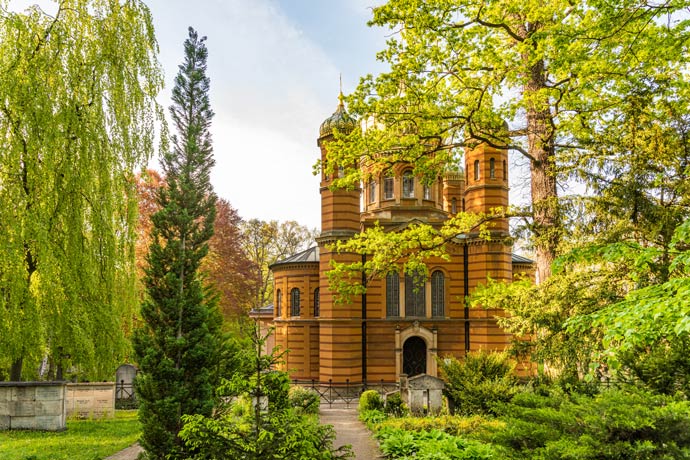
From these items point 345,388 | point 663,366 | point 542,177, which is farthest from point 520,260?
point 663,366

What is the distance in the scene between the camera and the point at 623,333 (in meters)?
4.67

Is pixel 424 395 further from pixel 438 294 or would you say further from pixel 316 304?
pixel 316 304

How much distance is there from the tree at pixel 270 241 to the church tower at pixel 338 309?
19342mm

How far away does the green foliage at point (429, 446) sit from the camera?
388 inches

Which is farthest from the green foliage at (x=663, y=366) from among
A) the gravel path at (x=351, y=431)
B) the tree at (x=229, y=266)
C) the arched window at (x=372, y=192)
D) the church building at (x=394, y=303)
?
the tree at (x=229, y=266)

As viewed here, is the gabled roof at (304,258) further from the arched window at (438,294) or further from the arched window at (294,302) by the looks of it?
the arched window at (438,294)

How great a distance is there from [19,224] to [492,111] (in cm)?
1077

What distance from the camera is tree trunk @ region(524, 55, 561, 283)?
32.9 feet

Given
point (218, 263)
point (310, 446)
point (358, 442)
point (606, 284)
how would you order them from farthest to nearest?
point (218, 263) → point (358, 442) → point (606, 284) → point (310, 446)

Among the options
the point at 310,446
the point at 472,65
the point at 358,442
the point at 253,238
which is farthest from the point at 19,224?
the point at 253,238

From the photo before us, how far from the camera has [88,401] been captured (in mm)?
15734

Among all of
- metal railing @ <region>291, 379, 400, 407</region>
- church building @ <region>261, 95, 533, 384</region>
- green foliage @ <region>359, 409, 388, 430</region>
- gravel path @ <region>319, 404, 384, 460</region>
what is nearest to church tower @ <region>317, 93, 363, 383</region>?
church building @ <region>261, 95, 533, 384</region>

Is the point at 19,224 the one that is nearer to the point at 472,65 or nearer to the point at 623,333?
the point at 472,65

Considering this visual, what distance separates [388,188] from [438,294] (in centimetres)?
615
